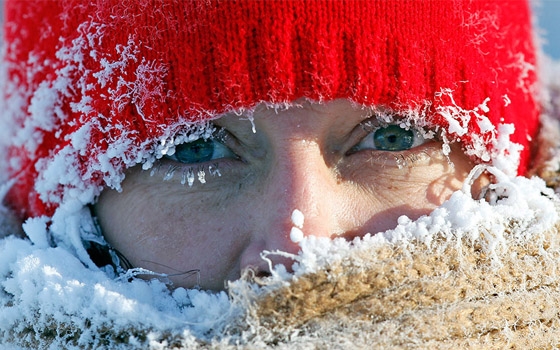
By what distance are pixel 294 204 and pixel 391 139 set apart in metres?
0.26

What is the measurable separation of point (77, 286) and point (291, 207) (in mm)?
396

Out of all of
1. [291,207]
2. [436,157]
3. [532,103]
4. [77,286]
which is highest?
[532,103]

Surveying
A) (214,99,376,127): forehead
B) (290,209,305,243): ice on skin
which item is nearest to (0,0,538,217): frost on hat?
(214,99,376,127): forehead

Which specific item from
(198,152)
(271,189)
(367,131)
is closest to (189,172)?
(198,152)

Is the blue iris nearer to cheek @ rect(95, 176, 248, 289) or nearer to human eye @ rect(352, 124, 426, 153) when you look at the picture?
human eye @ rect(352, 124, 426, 153)

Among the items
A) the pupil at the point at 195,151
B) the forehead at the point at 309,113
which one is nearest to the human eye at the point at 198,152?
the pupil at the point at 195,151

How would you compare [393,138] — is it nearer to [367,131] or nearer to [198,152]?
[367,131]

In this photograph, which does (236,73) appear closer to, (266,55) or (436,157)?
(266,55)

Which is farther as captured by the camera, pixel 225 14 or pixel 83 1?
pixel 83 1

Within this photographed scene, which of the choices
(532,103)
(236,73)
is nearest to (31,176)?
(236,73)

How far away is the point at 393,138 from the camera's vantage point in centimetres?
135

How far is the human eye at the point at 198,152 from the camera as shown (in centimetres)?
136

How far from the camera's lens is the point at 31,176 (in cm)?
154

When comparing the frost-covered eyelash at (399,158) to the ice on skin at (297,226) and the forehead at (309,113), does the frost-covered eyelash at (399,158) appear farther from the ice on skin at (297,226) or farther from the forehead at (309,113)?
the ice on skin at (297,226)
